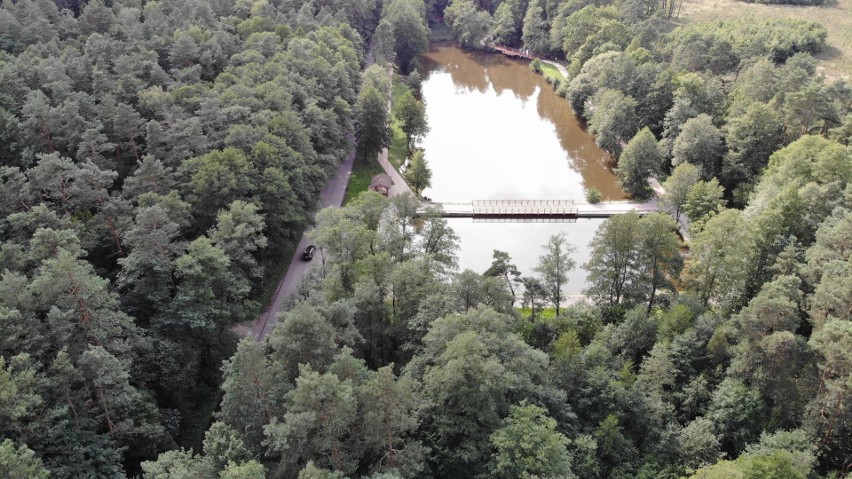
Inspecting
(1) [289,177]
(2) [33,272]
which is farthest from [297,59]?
(2) [33,272]

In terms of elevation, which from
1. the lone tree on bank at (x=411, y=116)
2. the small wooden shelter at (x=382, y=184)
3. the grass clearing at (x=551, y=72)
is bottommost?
the small wooden shelter at (x=382, y=184)

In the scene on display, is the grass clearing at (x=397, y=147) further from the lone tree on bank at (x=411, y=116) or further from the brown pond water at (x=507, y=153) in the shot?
the brown pond water at (x=507, y=153)

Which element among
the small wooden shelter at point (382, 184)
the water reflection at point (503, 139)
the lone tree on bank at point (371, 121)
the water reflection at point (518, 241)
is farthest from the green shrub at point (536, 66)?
the small wooden shelter at point (382, 184)

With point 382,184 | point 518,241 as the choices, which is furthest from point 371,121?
point 518,241

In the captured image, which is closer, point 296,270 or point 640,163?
point 296,270

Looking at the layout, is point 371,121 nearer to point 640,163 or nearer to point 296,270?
point 296,270

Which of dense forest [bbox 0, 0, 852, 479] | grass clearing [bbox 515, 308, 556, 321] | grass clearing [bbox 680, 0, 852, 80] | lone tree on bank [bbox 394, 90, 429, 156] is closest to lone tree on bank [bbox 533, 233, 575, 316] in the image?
dense forest [bbox 0, 0, 852, 479]
